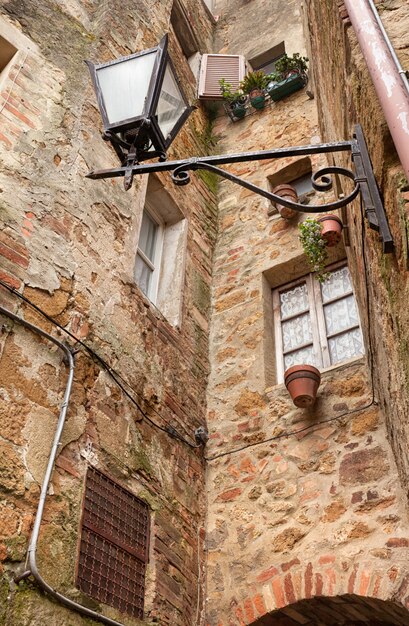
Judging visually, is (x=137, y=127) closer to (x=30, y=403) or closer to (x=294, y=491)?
(x=30, y=403)

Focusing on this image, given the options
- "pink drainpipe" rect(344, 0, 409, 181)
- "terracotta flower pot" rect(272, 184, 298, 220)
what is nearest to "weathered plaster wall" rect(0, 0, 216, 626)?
"terracotta flower pot" rect(272, 184, 298, 220)

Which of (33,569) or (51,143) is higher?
(51,143)

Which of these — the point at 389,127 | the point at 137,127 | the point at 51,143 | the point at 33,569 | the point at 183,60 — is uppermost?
the point at 183,60

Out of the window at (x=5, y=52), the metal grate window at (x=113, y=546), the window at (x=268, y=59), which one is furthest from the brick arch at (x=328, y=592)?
the window at (x=268, y=59)

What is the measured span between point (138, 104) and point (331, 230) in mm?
2875

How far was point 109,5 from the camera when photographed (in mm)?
6418

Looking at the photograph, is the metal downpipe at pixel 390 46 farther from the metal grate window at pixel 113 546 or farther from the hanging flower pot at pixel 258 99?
the hanging flower pot at pixel 258 99

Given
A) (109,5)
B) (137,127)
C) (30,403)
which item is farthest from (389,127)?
(109,5)

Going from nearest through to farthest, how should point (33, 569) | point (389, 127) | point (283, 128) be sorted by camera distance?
point (389, 127)
point (33, 569)
point (283, 128)

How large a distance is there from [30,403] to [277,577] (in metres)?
2.07

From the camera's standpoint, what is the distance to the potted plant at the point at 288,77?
7.95 m

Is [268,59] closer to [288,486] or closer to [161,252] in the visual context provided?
[161,252]

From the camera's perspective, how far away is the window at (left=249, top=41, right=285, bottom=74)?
31.5 ft

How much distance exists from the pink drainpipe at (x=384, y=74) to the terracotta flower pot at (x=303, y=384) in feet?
8.68
